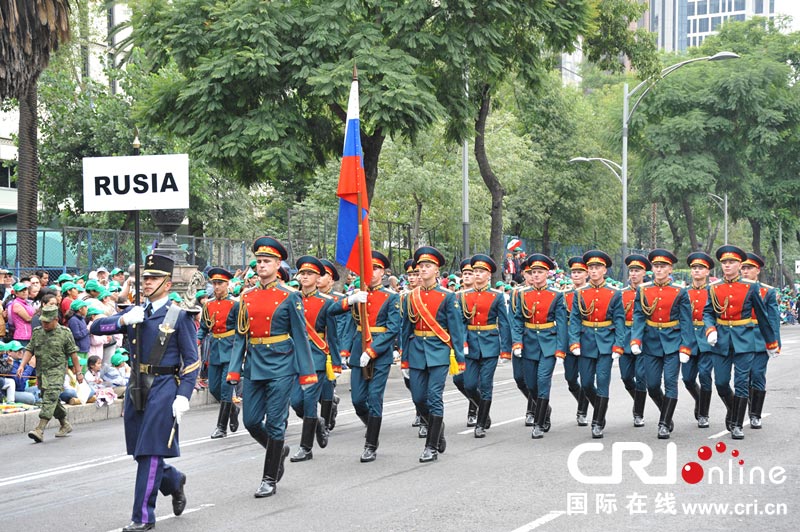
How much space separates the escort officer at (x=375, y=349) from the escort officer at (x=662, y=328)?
295cm

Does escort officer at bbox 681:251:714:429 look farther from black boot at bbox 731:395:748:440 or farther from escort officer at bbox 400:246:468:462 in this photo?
escort officer at bbox 400:246:468:462

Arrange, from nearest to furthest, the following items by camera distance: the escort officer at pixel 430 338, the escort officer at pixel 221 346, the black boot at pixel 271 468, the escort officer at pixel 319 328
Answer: the black boot at pixel 271 468
the escort officer at pixel 430 338
the escort officer at pixel 319 328
the escort officer at pixel 221 346

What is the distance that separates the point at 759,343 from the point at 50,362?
26.8 feet

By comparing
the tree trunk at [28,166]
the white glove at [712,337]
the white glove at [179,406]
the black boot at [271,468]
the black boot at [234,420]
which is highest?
the tree trunk at [28,166]

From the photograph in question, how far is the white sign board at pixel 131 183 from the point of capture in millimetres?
8852

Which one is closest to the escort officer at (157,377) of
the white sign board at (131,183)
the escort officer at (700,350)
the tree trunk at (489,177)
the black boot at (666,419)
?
the white sign board at (131,183)

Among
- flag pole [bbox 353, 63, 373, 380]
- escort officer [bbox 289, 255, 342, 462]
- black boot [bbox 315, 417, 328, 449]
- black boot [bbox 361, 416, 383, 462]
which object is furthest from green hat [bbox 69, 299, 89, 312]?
black boot [bbox 361, 416, 383, 462]

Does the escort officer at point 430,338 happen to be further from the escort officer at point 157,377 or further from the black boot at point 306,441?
the escort officer at point 157,377

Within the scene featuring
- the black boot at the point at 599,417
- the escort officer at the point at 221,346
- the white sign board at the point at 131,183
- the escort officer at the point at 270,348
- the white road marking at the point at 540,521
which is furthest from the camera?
the escort officer at the point at 221,346

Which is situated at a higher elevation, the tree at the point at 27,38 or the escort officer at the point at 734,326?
the tree at the point at 27,38

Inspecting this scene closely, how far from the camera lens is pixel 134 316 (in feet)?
26.2

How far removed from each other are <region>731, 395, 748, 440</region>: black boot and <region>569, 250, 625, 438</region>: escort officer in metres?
1.40

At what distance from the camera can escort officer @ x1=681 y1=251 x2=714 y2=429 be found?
43.5 ft

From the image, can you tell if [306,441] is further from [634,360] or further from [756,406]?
[756,406]
